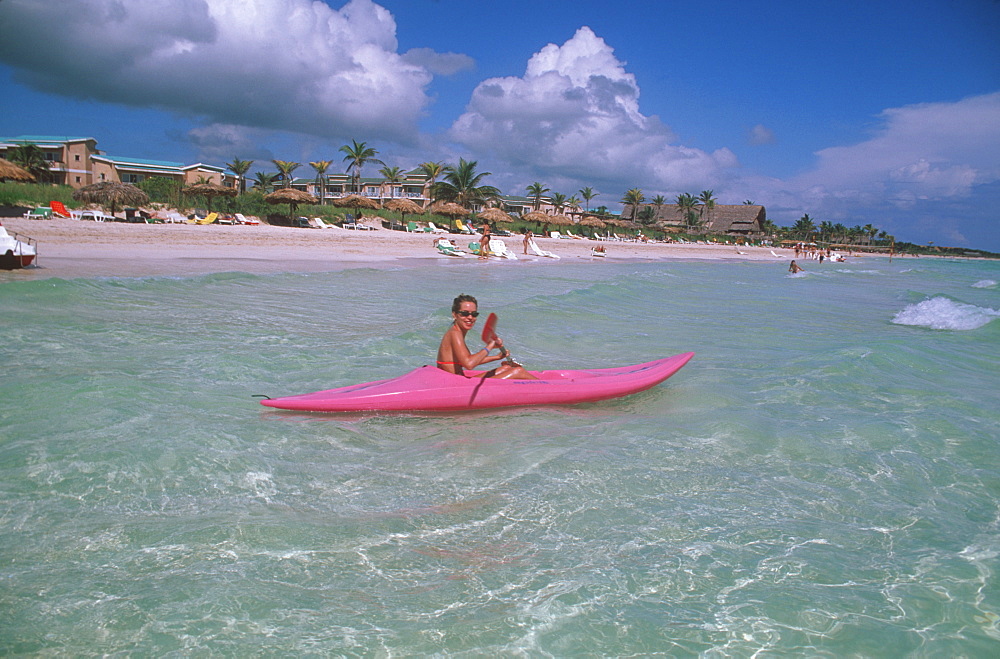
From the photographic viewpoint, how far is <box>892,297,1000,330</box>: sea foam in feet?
35.9

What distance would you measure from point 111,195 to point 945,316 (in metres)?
26.9

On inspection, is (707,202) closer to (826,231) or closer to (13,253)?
(826,231)

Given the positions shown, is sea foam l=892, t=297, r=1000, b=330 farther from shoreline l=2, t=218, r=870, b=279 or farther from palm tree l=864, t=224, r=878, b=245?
palm tree l=864, t=224, r=878, b=245

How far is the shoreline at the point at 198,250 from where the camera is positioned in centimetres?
1206

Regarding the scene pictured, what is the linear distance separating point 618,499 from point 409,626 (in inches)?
59.6

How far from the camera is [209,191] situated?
27328 mm

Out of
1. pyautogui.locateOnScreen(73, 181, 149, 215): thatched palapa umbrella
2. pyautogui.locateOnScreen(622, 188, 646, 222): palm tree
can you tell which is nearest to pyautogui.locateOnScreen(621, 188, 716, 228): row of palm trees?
pyautogui.locateOnScreen(622, 188, 646, 222): palm tree

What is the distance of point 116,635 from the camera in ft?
6.65

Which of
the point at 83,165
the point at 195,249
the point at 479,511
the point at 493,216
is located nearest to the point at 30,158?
the point at 83,165

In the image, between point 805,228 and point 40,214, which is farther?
point 805,228

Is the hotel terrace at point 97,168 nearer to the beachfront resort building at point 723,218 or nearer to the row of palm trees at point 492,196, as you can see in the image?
the row of palm trees at point 492,196

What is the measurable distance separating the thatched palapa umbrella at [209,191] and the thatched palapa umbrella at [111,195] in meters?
4.18

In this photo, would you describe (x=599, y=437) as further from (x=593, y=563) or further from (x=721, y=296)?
(x=721, y=296)

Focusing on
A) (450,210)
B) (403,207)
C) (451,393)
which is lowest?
(451,393)
